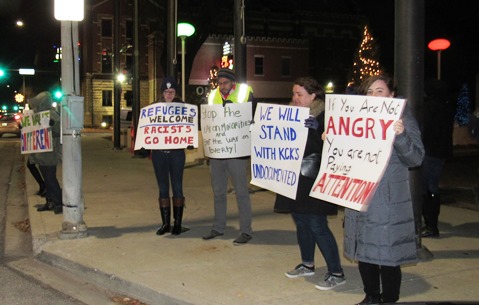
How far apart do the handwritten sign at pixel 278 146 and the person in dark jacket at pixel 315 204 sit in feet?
0.24

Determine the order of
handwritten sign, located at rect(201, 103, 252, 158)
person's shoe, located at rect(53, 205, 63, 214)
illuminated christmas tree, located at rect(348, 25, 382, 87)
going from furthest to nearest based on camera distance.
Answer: illuminated christmas tree, located at rect(348, 25, 382, 87) → person's shoe, located at rect(53, 205, 63, 214) → handwritten sign, located at rect(201, 103, 252, 158)

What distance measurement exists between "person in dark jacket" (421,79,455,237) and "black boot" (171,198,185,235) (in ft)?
10.0

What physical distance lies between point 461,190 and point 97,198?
712cm

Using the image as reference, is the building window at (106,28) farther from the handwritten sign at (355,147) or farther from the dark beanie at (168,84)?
the handwritten sign at (355,147)

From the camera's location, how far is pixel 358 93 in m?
4.38

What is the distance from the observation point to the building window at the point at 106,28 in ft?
182

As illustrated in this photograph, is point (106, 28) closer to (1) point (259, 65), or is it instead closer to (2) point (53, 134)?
(1) point (259, 65)

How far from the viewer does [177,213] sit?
285 inches

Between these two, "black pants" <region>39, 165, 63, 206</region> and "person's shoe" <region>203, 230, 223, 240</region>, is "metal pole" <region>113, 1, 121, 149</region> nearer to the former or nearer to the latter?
"black pants" <region>39, 165, 63, 206</region>

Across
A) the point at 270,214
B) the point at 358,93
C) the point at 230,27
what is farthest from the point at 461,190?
the point at 230,27

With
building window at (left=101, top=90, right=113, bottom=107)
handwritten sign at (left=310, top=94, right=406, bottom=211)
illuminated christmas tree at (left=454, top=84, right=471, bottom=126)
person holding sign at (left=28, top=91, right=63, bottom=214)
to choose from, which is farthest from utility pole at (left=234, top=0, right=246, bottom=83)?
building window at (left=101, top=90, right=113, bottom=107)

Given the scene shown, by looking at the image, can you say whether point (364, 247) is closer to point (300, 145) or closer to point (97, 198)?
point (300, 145)

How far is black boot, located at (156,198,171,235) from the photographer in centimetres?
712

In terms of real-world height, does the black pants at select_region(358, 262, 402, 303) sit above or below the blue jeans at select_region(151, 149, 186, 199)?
below
